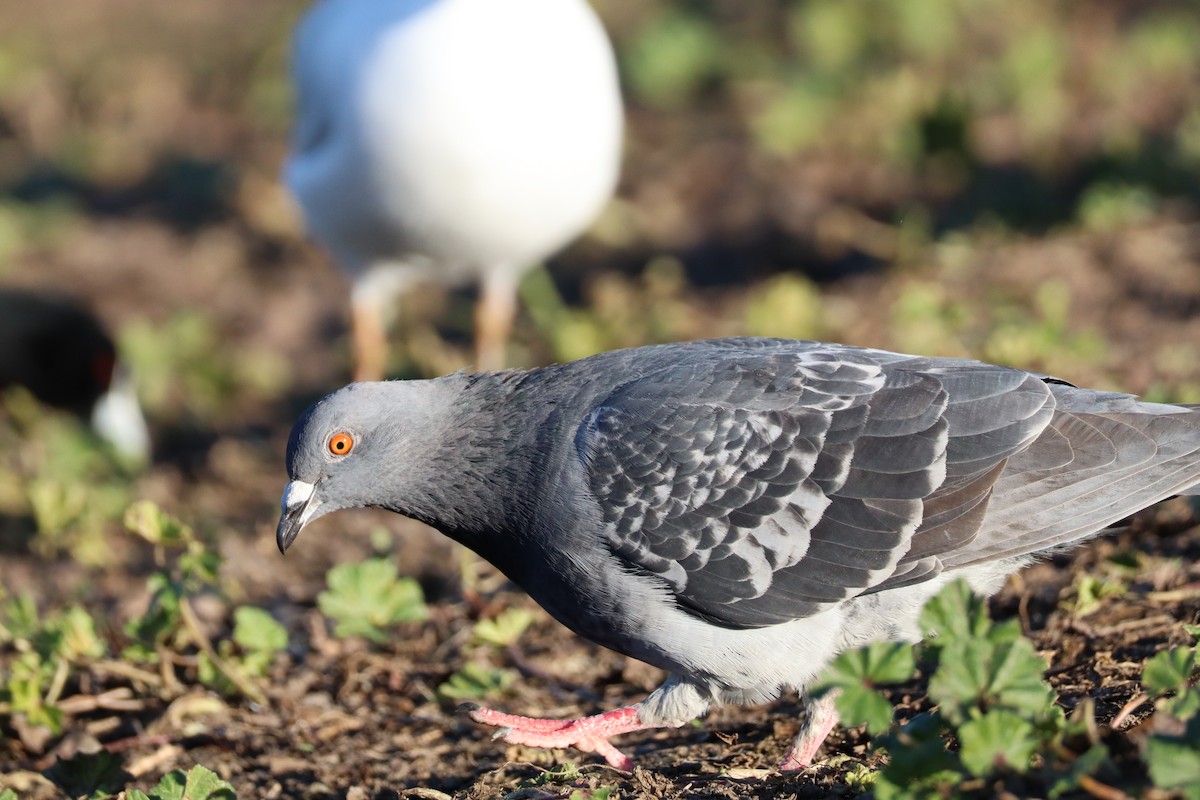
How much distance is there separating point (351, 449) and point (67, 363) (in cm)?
461

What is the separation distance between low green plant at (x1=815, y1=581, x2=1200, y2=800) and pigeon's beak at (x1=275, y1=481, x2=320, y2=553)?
1.73 metres

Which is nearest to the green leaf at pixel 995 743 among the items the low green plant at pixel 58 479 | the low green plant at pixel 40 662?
the low green plant at pixel 40 662

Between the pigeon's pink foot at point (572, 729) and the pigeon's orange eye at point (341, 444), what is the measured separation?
85cm

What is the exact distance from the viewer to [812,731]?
3.77 meters

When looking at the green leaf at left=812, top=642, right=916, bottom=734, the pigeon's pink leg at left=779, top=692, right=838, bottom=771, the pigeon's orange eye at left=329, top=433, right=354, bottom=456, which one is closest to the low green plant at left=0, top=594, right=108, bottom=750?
the pigeon's orange eye at left=329, top=433, right=354, bottom=456

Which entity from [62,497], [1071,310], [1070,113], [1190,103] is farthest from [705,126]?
[62,497]

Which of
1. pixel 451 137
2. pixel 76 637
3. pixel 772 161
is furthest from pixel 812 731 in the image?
pixel 772 161

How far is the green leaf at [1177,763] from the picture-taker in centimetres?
260

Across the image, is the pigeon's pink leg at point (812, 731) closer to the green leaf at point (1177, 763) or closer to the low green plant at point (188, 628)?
the green leaf at point (1177, 763)

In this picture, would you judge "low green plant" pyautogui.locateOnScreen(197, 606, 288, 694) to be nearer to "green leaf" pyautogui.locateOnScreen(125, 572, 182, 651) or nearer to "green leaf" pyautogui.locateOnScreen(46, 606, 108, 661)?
"green leaf" pyautogui.locateOnScreen(125, 572, 182, 651)

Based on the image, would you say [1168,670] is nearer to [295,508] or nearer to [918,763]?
[918,763]

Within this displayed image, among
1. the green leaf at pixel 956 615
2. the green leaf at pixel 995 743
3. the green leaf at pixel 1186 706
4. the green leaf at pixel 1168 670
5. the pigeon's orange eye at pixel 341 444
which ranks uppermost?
the pigeon's orange eye at pixel 341 444

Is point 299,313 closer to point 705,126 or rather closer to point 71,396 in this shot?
point 71,396

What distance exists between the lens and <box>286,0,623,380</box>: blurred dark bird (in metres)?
6.41
